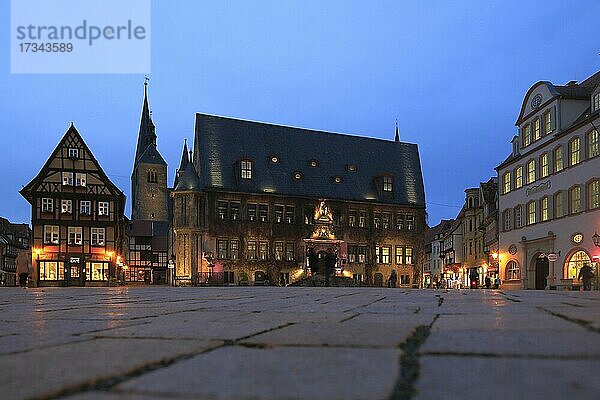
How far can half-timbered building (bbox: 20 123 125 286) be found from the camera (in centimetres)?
4525

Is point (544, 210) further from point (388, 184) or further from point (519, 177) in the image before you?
point (388, 184)

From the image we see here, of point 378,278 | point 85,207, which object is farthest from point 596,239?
point 85,207

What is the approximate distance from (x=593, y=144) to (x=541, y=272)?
27.8 feet

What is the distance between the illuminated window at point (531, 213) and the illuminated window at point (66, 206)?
3208cm

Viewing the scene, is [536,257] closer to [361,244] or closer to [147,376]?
[361,244]

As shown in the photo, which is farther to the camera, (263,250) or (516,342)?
(263,250)

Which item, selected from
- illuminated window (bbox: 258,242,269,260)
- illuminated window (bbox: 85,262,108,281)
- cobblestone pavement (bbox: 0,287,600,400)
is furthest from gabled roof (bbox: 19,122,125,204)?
cobblestone pavement (bbox: 0,287,600,400)

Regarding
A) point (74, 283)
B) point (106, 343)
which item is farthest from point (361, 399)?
point (74, 283)

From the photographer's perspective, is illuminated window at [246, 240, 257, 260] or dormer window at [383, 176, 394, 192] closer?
illuminated window at [246, 240, 257, 260]

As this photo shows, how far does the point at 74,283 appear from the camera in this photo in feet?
147

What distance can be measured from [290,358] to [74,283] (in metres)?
45.9

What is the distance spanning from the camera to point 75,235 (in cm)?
4631

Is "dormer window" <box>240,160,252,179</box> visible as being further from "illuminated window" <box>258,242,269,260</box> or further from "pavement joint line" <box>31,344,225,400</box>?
"pavement joint line" <box>31,344,225,400</box>

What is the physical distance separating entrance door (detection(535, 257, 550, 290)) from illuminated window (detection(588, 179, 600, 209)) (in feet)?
19.8
